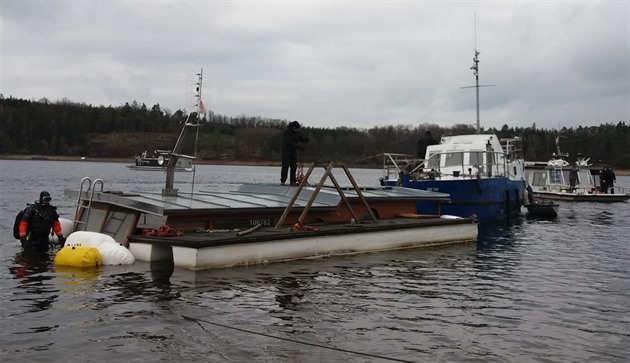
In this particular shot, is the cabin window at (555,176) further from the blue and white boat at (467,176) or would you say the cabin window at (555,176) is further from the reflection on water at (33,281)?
the reflection on water at (33,281)

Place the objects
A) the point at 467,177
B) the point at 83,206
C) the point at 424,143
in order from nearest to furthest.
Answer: the point at 83,206 → the point at 467,177 → the point at 424,143

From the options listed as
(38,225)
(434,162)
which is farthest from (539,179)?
(38,225)

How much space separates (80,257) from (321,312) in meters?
6.32

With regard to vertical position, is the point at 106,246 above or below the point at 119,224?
below

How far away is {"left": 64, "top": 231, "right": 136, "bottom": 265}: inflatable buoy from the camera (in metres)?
13.8

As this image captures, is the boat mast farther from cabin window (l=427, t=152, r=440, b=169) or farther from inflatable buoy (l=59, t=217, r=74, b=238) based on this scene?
cabin window (l=427, t=152, r=440, b=169)

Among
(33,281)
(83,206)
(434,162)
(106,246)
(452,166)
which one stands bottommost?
(33,281)

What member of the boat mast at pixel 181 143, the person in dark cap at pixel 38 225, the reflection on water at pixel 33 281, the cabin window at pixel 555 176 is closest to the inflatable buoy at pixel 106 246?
the reflection on water at pixel 33 281

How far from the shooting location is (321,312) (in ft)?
35.1

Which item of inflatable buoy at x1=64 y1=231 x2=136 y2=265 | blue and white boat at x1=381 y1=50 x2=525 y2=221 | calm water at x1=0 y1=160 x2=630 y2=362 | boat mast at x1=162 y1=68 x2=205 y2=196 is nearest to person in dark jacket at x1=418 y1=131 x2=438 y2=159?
blue and white boat at x1=381 y1=50 x2=525 y2=221

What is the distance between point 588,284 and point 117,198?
11891mm

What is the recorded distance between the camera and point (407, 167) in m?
30.4

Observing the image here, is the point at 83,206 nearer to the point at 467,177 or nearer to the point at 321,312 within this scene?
the point at 321,312

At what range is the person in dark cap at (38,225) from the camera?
15586 mm
